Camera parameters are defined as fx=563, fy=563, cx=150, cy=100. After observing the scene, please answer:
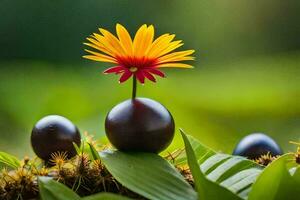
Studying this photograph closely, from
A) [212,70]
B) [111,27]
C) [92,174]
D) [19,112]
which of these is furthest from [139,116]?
[111,27]

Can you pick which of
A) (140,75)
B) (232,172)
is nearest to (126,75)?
(140,75)

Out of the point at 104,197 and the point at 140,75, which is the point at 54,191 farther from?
the point at 140,75

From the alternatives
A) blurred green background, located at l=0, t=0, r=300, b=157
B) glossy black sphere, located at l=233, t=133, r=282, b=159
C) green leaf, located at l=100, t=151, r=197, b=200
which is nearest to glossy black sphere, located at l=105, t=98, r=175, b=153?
green leaf, located at l=100, t=151, r=197, b=200

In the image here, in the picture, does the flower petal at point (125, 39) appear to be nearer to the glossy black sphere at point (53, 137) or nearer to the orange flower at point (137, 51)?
the orange flower at point (137, 51)

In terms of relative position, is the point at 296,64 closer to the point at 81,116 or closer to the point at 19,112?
the point at 81,116

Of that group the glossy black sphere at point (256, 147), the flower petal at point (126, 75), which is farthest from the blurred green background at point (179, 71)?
the flower petal at point (126, 75)

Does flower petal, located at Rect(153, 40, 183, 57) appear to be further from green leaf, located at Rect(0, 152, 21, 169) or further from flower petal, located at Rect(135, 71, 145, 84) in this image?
green leaf, located at Rect(0, 152, 21, 169)
